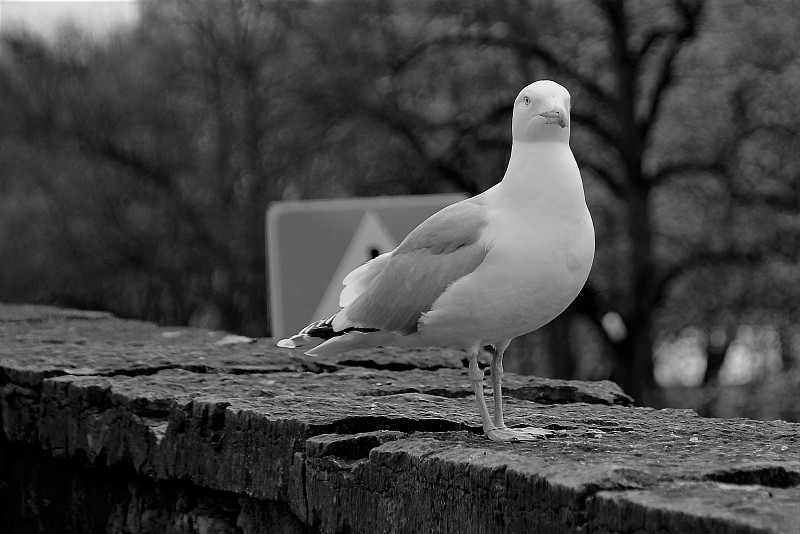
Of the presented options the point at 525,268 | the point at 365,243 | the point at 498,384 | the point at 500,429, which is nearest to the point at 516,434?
the point at 500,429

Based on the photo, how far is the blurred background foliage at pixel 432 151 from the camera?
12.8 meters

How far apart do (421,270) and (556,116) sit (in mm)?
472

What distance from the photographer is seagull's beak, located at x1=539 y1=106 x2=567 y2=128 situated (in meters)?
3.10

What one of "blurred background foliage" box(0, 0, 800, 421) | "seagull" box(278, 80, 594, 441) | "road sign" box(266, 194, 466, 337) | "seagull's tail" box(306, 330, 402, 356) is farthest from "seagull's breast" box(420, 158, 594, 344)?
"blurred background foliage" box(0, 0, 800, 421)

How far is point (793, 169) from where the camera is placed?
12.5 m

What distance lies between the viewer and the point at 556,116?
3.11m

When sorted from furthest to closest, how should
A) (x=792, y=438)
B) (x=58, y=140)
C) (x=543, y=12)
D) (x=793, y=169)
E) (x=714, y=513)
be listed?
(x=58, y=140)
(x=543, y=12)
(x=793, y=169)
(x=792, y=438)
(x=714, y=513)

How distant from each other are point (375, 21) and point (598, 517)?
12122 mm

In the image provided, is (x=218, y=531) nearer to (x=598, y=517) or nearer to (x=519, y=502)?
(x=519, y=502)

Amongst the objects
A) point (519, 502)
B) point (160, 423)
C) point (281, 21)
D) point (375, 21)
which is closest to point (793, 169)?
point (375, 21)

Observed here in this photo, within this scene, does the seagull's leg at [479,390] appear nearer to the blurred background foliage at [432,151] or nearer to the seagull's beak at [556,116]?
the seagull's beak at [556,116]

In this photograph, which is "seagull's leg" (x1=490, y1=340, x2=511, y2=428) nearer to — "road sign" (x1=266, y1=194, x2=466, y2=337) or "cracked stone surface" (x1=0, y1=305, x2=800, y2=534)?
"cracked stone surface" (x1=0, y1=305, x2=800, y2=534)

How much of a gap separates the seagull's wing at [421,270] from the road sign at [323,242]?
2764 mm

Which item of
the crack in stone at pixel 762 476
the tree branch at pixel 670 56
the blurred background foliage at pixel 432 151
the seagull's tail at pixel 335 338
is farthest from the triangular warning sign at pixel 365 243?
the tree branch at pixel 670 56
